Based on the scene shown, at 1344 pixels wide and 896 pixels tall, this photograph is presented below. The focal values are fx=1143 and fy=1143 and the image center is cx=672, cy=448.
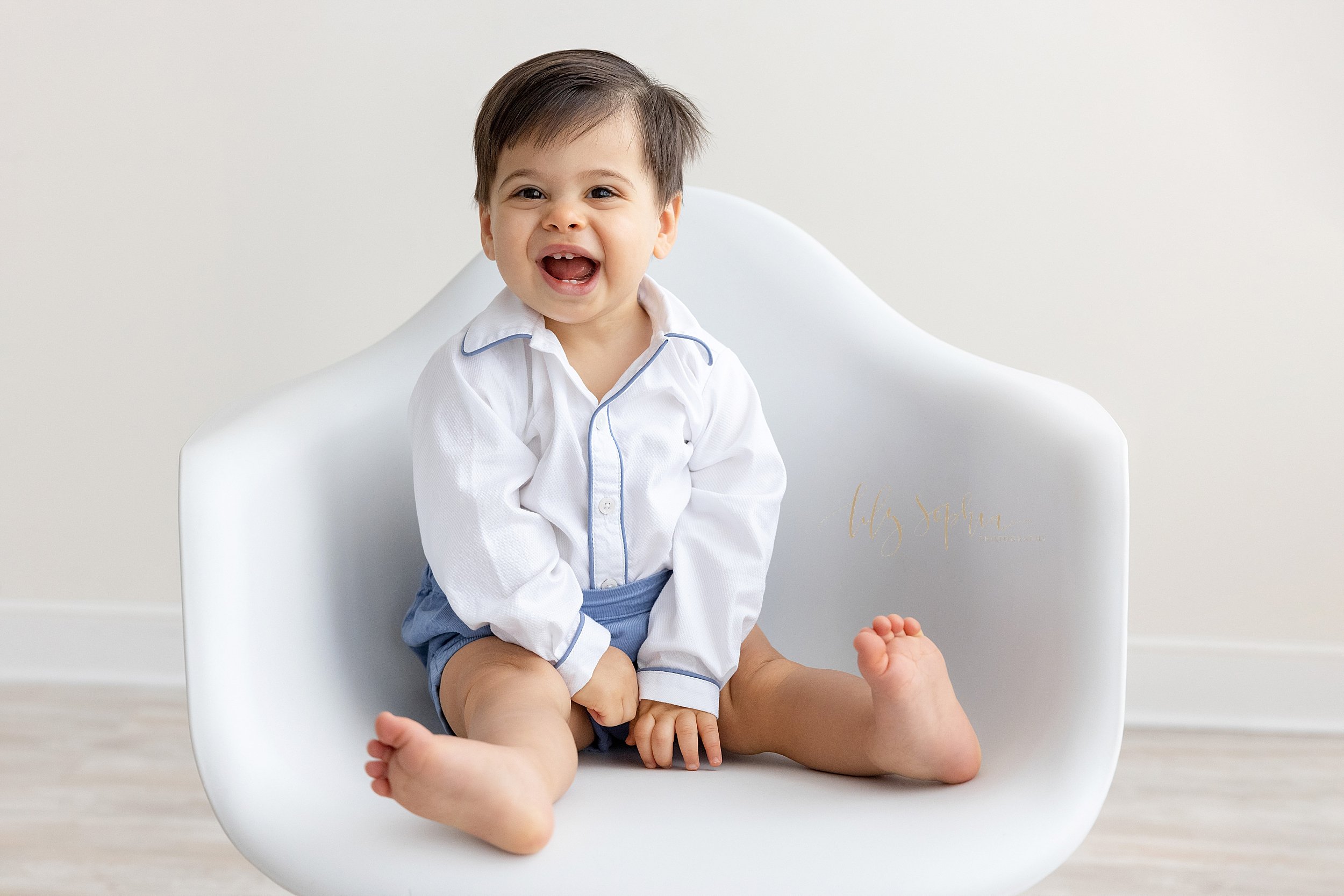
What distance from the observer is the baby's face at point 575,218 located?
2.54 feet

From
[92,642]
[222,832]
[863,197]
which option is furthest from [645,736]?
[92,642]

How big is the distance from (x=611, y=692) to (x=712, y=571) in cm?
11

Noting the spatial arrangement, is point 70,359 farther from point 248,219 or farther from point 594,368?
point 594,368

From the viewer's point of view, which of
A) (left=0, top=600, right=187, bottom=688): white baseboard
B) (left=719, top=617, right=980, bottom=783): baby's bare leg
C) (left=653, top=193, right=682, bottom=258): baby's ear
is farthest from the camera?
(left=0, top=600, right=187, bottom=688): white baseboard

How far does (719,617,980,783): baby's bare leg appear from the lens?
656 mm

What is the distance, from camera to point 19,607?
5.47 ft

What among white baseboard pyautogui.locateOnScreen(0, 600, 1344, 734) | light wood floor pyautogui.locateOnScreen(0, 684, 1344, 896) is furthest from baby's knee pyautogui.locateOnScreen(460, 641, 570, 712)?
white baseboard pyautogui.locateOnScreen(0, 600, 1344, 734)

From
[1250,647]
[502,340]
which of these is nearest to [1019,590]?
[502,340]

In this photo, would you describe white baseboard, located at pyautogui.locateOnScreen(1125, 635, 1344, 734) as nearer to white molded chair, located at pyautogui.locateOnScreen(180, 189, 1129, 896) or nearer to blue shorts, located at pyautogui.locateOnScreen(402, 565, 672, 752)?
white molded chair, located at pyautogui.locateOnScreen(180, 189, 1129, 896)

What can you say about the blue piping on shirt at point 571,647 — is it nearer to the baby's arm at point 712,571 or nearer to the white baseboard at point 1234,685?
the baby's arm at point 712,571

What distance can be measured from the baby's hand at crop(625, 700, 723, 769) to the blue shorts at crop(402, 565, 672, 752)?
0.08ft

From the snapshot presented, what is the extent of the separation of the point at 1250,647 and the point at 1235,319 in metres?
0.45

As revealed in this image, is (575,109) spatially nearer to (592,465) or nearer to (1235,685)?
(592,465)

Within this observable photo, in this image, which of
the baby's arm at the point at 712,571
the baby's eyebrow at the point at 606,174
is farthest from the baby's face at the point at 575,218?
the baby's arm at the point at 712,571
